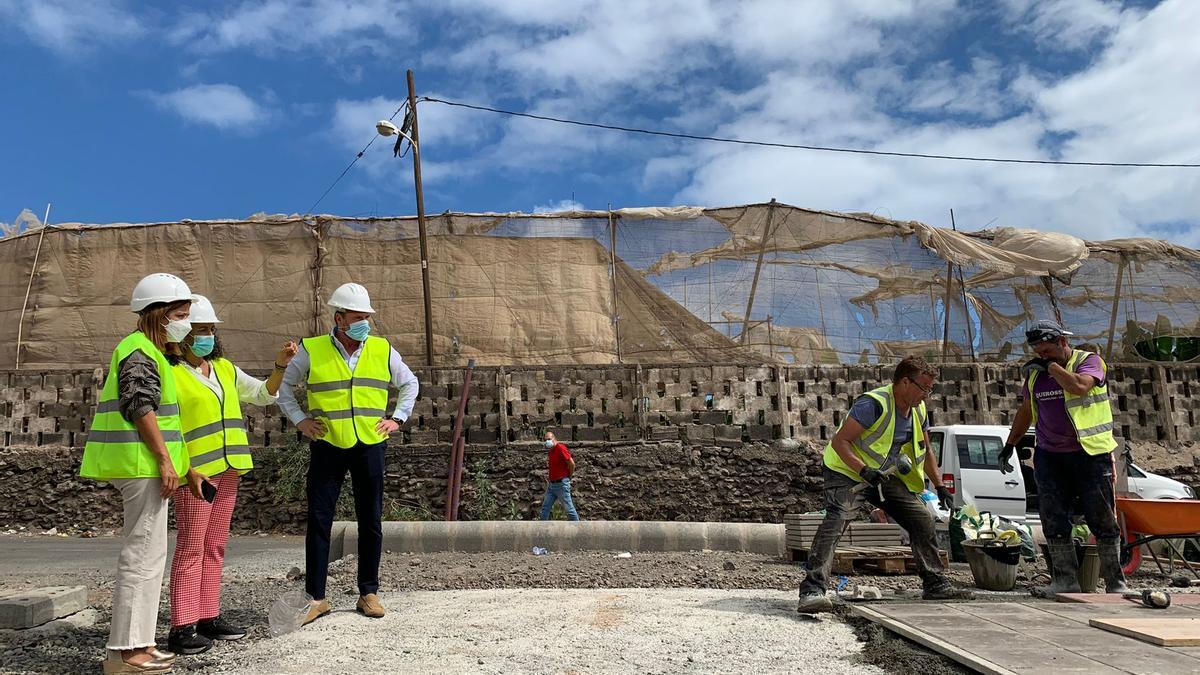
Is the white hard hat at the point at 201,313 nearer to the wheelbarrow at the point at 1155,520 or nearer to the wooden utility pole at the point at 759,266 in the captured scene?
the wheelbarrow at the point at 1155,520

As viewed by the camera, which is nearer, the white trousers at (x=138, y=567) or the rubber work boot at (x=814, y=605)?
the white trousers at (x=138, y=567)

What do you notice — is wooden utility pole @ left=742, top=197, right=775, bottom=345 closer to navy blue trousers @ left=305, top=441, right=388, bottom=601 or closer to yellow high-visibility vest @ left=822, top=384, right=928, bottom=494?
yellow high-visibility vest @ left=822, top=384, right=928, bottom=494

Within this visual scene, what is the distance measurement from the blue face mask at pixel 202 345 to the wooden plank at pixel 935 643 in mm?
3554

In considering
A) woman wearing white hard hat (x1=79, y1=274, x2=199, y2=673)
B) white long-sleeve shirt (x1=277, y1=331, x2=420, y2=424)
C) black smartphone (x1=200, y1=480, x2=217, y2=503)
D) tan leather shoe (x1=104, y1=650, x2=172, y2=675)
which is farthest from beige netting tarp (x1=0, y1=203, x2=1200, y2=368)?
tan leather shoe (x1=104, y1=650, x2=172, y2=675)

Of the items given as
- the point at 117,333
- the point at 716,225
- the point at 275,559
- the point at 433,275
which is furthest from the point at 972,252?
the point at 117,333

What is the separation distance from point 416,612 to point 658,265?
10.1 meters

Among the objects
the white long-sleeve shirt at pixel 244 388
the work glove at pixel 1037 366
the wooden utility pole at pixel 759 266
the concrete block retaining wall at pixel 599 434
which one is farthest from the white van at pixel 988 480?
the white long-sleeve shirt at pixel 244 388

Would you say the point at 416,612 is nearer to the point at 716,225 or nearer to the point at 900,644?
the point at 900,644

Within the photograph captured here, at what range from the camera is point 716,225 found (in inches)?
566

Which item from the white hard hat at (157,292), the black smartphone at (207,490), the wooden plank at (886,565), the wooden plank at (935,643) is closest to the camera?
the wooden plank at (935,643)

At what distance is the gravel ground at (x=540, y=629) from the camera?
359 centimetres

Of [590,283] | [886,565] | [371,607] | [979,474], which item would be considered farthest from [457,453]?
[371,607]

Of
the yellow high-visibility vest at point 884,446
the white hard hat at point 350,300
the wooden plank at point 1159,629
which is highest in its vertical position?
the white hard hat at point 350,300

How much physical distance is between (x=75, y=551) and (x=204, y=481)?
23.3 feet
